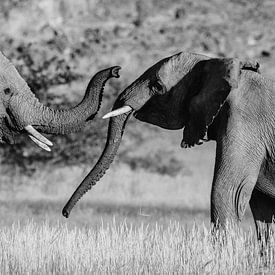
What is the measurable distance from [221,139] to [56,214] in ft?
32.4

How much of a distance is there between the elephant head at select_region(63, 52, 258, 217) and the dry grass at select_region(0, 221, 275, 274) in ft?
3.19

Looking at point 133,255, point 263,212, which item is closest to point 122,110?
point 263,212

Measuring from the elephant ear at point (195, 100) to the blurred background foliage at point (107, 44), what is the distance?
41.5 ft

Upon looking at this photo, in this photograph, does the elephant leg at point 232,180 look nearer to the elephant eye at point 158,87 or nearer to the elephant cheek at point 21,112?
the elephant eye at point 158,87

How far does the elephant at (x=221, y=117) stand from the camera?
1414cm

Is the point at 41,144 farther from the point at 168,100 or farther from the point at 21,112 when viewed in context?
the point at 168,100

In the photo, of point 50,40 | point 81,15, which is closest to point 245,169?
→ point 50,40

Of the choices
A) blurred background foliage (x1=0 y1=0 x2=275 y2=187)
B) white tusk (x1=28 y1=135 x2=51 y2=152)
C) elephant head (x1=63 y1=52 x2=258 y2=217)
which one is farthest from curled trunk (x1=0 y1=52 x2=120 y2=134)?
blurred background foliage (x1=0 y1=0 x2=275 y2=187)

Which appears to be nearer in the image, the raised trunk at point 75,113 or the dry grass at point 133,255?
the dry grass at point 133,255

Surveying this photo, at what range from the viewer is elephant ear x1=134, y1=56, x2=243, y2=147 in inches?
566

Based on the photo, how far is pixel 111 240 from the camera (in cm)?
1409

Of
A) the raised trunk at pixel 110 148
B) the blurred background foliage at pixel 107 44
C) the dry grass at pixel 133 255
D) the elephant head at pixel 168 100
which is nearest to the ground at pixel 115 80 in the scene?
the blurred background foliage at pixel 107 44

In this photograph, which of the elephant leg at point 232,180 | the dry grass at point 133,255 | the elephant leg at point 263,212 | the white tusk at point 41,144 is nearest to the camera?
the dry grass at point 133,255

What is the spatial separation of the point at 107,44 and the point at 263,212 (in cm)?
3841
